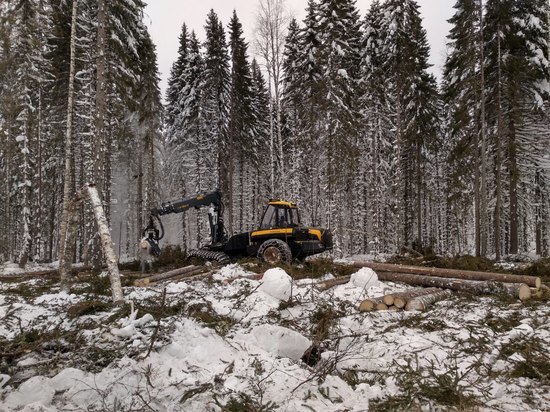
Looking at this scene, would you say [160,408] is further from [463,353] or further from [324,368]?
[463,353]

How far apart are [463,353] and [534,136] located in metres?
18.0

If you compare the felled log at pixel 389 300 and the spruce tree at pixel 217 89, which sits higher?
the spruce tree at pixel 217 89

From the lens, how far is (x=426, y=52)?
24.9 meters

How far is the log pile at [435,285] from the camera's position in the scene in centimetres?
686

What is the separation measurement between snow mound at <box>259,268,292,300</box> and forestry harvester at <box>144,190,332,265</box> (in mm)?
4865

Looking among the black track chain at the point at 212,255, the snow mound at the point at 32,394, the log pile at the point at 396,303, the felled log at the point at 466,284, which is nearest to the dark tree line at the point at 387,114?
the felled log at the point at 466,284

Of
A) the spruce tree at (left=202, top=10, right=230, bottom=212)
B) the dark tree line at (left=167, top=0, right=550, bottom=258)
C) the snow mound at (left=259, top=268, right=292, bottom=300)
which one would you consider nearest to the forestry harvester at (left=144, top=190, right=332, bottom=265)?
the dark tree line at (left=167, top=0, right=550, bottom=258)

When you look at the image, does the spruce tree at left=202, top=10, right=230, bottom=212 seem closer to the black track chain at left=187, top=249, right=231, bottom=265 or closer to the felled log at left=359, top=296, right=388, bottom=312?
the black track chain at left=187, top=249, right=231, bottom=265

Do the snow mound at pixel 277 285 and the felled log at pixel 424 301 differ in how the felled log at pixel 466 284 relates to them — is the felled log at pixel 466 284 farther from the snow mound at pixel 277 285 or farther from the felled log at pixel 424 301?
the snow mound at pixel 277 285

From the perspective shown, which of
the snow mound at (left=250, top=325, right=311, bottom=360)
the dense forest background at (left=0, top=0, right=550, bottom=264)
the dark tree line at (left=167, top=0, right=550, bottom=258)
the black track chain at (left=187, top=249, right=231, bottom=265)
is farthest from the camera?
the dark tree line at (left=167, top=0, right=550, bottom=258)

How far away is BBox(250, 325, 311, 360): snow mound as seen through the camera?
4320mm

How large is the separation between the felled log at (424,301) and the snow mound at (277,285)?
90.9 inches

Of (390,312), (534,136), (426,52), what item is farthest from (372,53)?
(390,312)

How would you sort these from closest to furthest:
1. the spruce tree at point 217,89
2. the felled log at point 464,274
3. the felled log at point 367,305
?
the felled log at point 367,305 → the felled log at point 464,274 → the spruce tree at point 217,89
